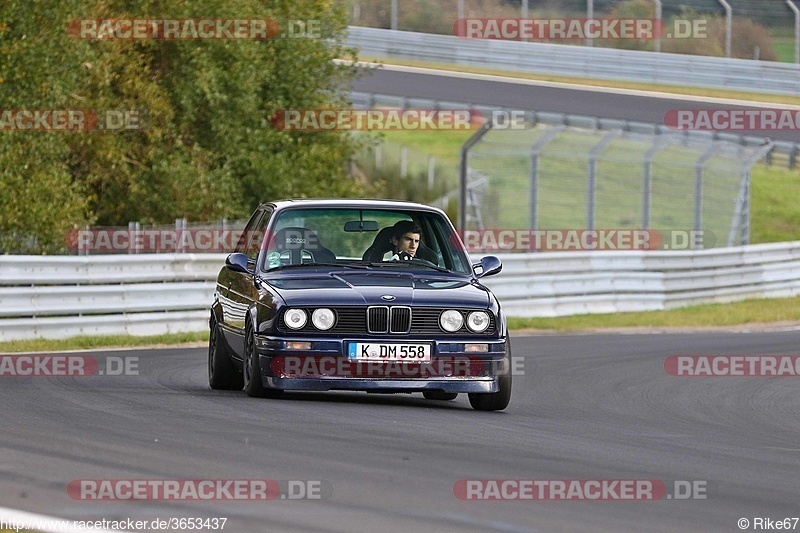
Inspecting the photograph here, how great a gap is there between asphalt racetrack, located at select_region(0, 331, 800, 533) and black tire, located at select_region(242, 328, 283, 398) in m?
0.12

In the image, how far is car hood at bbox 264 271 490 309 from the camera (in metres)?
10.4

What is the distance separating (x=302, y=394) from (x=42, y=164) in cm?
1337

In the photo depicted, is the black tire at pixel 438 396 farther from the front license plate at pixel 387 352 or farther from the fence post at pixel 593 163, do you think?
the fence post at pixel 593 163

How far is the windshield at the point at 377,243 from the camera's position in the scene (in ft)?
37.4

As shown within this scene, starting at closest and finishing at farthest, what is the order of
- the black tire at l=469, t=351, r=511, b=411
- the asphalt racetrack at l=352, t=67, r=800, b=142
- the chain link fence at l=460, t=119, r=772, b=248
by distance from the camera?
1. the black tire at l=469, t=351, r=511, b=411
2. the chain link fence at l=460, t=119, r=772, b=248
3. the asphalt racetrack at l=352, t=67, r=800, b=142

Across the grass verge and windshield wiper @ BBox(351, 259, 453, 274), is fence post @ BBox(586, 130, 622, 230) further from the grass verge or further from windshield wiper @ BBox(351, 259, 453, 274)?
windshield wiper @ BBox(351, 259, 453, 274)

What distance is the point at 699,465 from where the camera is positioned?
8.33 m

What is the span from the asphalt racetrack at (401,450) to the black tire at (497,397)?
0.42 ft

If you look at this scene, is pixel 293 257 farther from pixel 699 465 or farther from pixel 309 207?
pixel 699 465

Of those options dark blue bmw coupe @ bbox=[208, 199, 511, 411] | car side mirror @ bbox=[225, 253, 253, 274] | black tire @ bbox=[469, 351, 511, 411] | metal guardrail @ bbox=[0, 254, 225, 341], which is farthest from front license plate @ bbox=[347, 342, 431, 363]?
metal guardrail @ bbox=[0, 254, 225, 341]

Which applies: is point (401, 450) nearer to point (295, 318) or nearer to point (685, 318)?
point (295, 318)

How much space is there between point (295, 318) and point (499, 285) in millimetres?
12240

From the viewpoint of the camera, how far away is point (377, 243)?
11602 millimetres

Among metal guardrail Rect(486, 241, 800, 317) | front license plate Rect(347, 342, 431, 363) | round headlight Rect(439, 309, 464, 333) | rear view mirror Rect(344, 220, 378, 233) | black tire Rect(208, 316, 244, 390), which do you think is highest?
rear view mirror Rect(344, 220, 378, 233)
